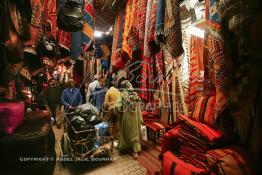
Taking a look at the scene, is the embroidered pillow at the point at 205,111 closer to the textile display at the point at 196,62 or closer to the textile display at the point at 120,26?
the textile display at the point at 196,62

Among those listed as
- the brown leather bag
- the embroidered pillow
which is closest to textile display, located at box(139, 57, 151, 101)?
the embroidered pillow

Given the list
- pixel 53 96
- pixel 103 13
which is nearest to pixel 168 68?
pixel 103 13

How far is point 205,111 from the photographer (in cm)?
124

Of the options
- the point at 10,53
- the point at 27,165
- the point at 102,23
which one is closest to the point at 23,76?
the point at 10,53

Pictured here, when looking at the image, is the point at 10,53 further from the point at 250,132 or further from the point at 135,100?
the point at 135,100

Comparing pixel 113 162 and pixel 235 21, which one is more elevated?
pixel 235 21

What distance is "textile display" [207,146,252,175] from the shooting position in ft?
3.05

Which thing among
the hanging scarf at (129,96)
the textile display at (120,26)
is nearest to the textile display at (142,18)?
the textile display at (120,26)

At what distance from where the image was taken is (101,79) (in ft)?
15.9

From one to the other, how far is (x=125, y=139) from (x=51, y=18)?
2.68 metres

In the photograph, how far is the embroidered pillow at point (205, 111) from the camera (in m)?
1.20

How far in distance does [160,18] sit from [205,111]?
2.53 ft

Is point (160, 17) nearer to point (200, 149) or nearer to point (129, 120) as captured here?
point (200, 149)

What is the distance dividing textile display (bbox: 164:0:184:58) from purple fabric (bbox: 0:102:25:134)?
1338 millimetres
